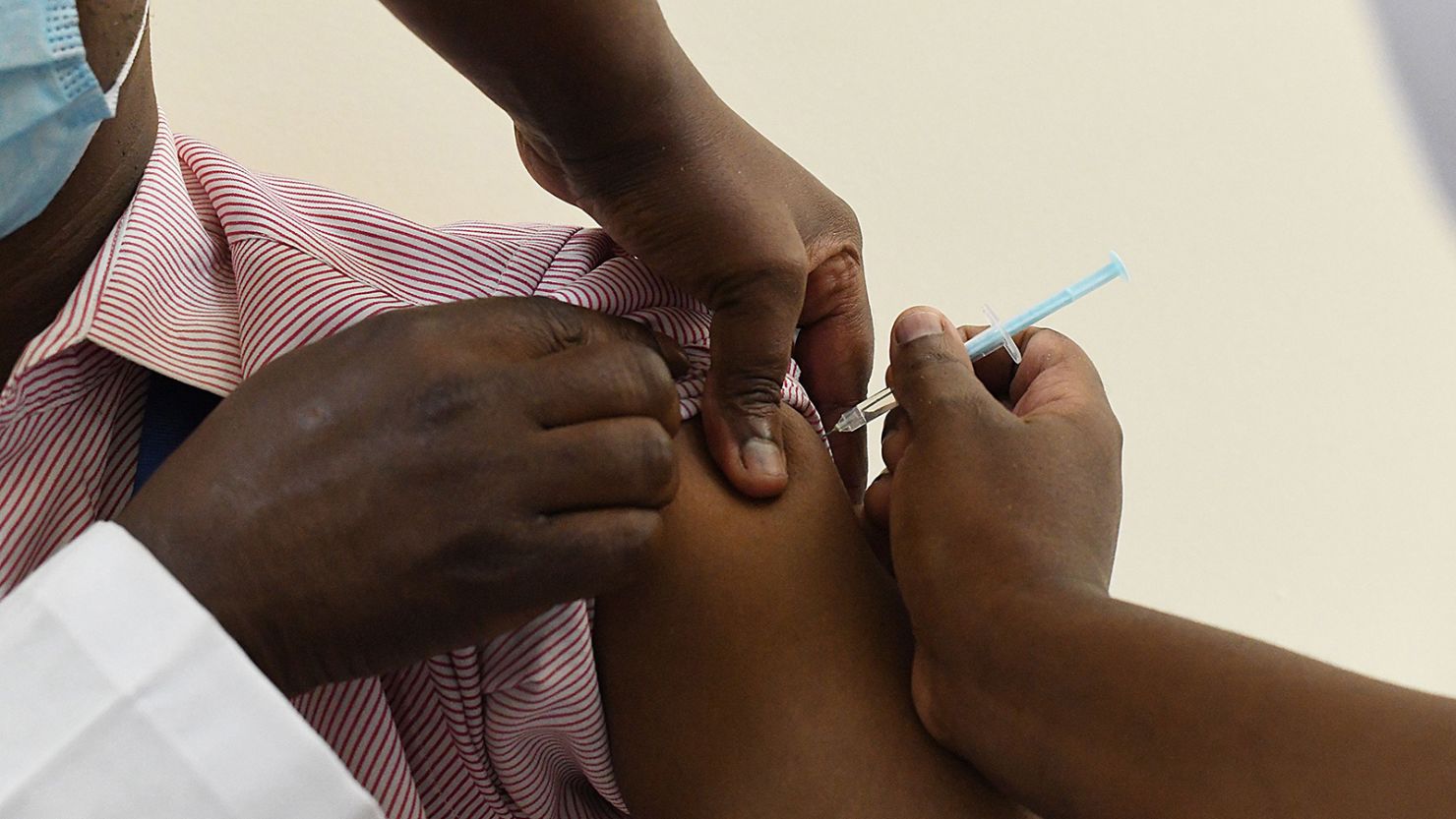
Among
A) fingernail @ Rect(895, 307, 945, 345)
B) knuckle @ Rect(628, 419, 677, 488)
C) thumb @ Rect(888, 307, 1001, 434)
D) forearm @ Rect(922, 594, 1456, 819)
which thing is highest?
knuckle @ Rect(628, 419, 677, 488)

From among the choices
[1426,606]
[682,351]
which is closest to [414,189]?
[682,351]

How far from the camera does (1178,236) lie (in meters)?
1.21

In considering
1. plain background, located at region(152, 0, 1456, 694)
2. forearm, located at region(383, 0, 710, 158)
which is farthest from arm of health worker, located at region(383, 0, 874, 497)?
plain background, located at region(152, 0, 1456, 694)

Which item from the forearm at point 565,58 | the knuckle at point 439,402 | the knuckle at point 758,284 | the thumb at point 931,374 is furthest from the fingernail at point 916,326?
the knuckle at point 439,402

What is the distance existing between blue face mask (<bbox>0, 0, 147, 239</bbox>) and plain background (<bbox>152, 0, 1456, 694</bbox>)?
0.51 metres

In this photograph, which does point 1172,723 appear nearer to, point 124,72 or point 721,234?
point 721,234

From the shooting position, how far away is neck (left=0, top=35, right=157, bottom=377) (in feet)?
2.17

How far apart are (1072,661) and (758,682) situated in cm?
18

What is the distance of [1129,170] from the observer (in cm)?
123

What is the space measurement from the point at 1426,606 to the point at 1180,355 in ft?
1.22

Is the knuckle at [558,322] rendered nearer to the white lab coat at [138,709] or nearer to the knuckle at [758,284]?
the knuckle at [758,284]

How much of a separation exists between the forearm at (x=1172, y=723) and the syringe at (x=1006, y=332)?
229 millimetres

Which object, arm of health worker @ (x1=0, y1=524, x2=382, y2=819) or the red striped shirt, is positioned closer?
arm of health worker @ (x1=0, y1=524, x2=382, y2=819)

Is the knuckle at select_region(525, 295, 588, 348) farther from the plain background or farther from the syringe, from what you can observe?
the plain background
